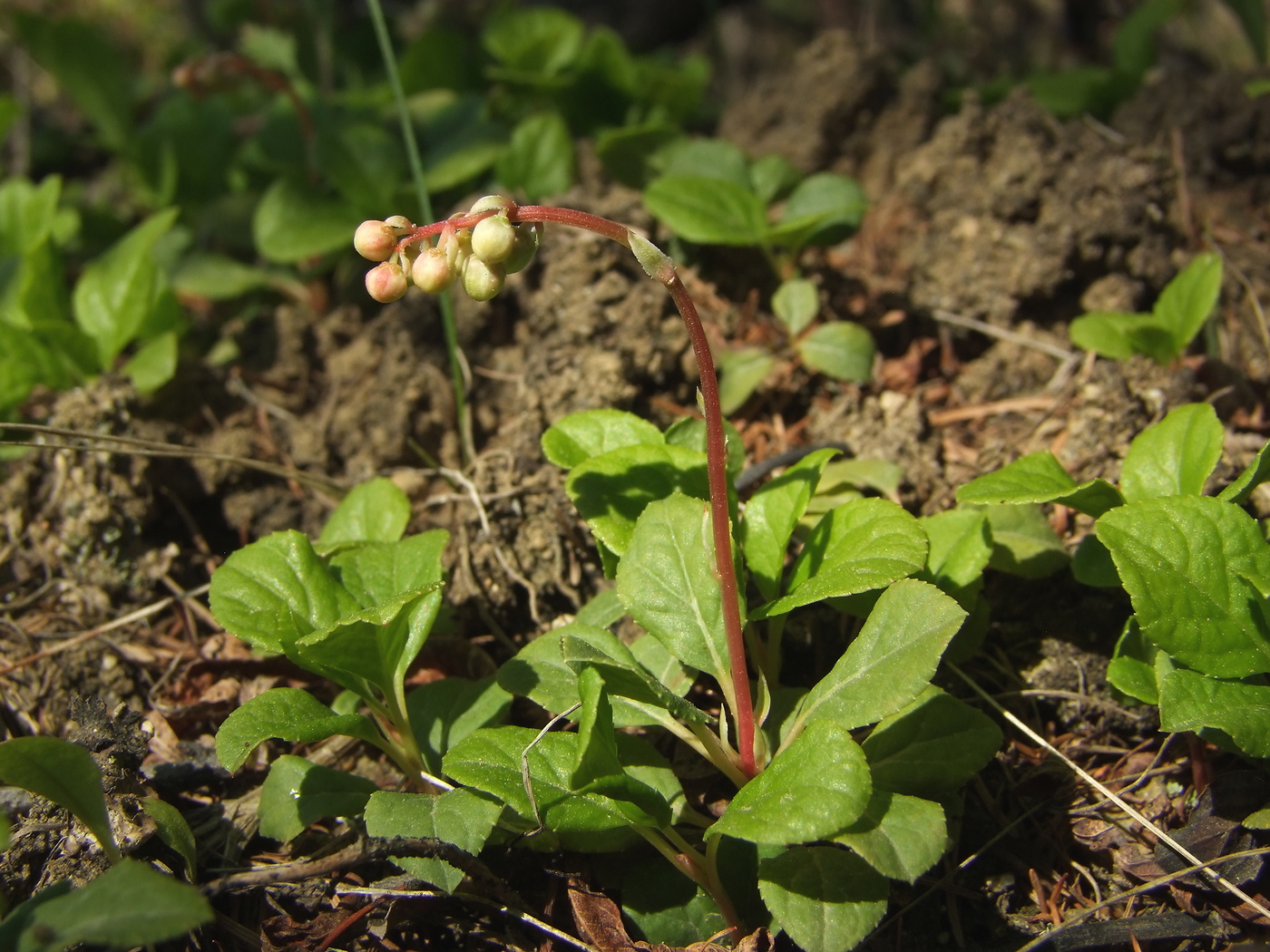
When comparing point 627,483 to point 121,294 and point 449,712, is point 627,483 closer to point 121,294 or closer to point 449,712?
point 449,712

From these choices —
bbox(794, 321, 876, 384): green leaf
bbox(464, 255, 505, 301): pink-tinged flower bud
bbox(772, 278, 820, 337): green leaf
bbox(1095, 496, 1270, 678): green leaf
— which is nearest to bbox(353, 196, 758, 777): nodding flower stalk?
bbox(464, 255, 505, 301): pink-tinged flower bud

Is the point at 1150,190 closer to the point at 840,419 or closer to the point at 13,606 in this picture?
the point at 840,419

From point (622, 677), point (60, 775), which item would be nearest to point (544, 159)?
point (622, 677)

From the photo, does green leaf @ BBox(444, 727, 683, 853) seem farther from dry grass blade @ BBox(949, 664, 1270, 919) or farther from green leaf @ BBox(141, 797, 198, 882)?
dry grass blade @ BBox(949, 664, 1270, 919)

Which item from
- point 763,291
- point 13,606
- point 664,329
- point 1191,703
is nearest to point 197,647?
point 13,606

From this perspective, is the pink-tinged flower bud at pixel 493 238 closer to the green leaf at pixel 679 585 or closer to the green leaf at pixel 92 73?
the green leaf at pixel 679 585

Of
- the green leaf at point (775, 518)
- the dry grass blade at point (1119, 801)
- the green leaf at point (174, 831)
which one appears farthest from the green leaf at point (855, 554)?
the green leaf at point (174, 831)
